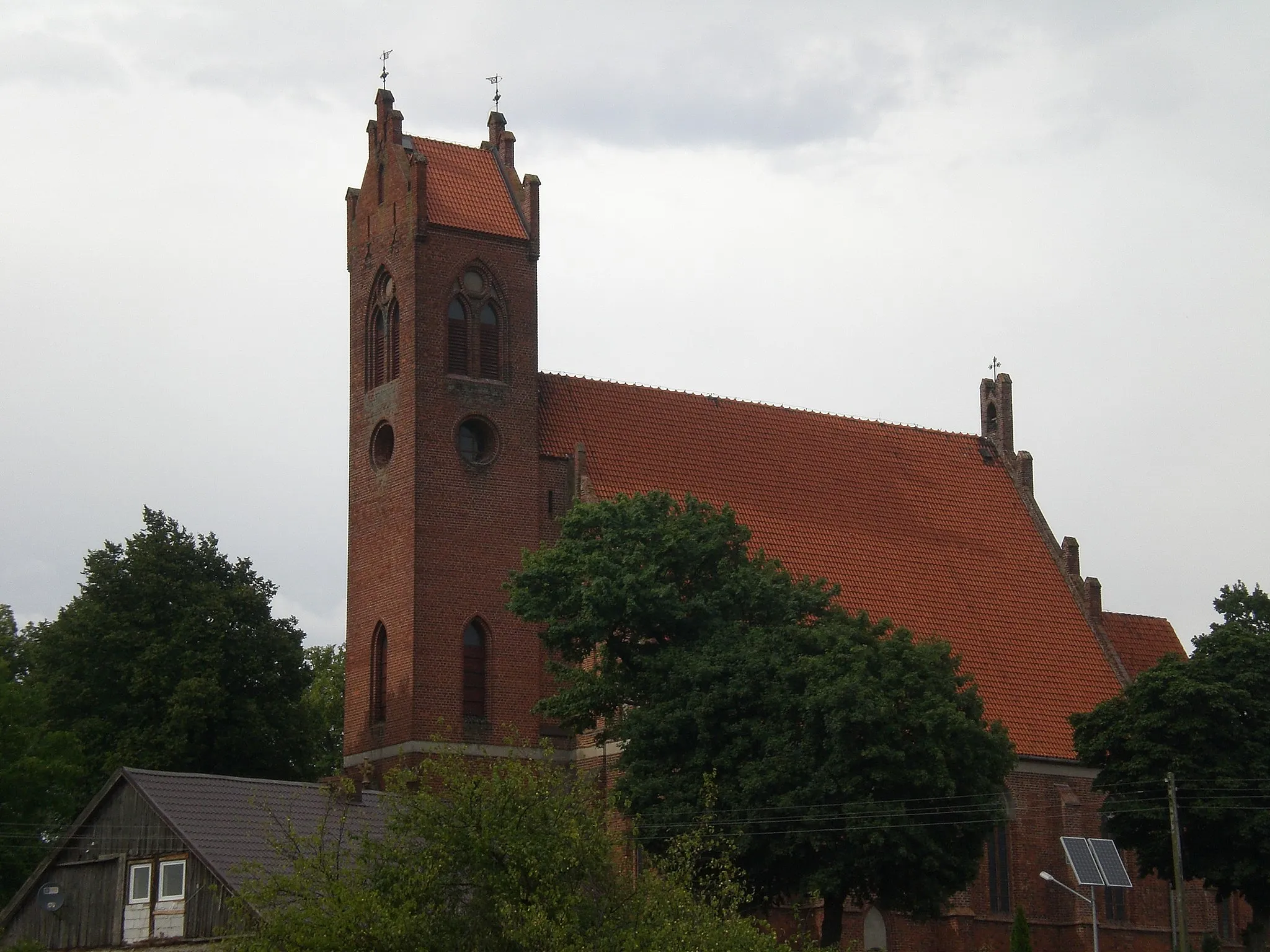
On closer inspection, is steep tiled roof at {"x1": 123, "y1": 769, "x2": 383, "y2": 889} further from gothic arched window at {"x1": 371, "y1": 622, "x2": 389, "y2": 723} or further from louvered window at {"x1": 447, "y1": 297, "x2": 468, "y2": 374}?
louvered window at {"x1": 447, "y1": 297, "x2": 468, "y2": 374}

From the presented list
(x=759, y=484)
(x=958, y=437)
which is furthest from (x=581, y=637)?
(x=958, y=437)

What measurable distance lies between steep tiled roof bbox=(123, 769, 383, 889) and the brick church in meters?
7.72

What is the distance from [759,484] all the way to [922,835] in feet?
51.2

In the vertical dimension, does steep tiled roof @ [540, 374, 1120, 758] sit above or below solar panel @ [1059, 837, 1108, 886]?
above

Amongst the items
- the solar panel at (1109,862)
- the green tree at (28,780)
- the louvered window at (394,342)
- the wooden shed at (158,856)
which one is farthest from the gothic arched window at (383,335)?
the solar panel at (1109,862)

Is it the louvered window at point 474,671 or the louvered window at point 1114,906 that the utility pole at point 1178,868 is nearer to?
the louvered window at point 1114,906

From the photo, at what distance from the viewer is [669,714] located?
35562 millimetres

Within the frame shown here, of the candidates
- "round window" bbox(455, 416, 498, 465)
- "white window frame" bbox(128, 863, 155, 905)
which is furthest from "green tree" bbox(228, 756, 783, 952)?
"round window" bbox(455, 416, 498, 465)

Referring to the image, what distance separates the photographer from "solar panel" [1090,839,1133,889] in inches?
1512

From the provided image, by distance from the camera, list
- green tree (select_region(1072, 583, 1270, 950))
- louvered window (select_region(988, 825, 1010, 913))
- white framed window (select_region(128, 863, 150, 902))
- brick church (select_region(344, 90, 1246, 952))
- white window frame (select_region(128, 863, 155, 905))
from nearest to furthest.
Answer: white window frame (select_region(128, 863, 155, 905)) → white framed window (select_region(128, 863, 150, 902)) → green tree (select_region(1072, 583, 1270, 950)) → brick church (select_region(344, 90, 1246, 952)) → louvered window (select_region(988, 825, 1010, 913))

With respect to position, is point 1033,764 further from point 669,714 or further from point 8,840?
point 8,840

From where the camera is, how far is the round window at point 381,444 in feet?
149

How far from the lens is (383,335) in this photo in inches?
1831

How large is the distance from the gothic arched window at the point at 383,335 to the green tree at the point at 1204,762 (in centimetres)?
1766
